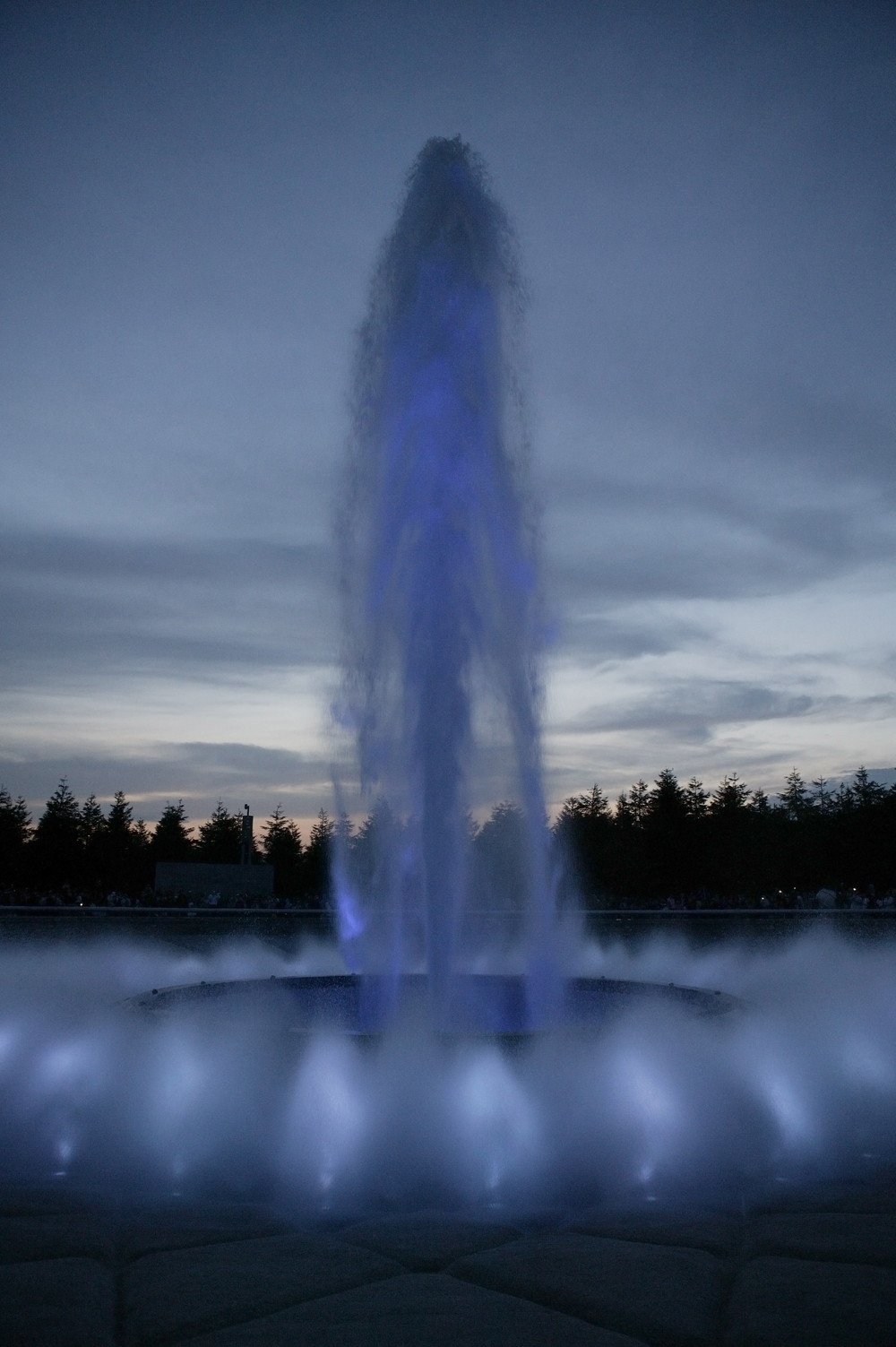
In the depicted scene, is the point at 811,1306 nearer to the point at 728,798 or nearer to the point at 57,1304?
the point at 57,1304

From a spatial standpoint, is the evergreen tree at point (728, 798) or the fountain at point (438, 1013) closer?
the fountain at point (438, 1013)

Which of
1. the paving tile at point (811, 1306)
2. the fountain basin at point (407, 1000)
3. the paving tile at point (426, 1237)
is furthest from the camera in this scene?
the fountain basin at point (407, 1000)

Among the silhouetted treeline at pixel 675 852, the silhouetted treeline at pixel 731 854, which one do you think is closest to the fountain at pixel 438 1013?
the silhouetted treeline at pixel 675 852

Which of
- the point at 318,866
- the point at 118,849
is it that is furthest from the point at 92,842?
the point at 318,866

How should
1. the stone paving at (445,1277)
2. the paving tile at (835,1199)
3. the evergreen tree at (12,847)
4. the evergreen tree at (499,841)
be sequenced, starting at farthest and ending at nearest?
the evergreen tree at (12,847) < the evergreen tree at (499,841) < the paving tile at (835,1199) < the stone paving at (445,1277)

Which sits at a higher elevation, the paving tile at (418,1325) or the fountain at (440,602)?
the fountain at (440,602)

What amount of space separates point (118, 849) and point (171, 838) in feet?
36.7

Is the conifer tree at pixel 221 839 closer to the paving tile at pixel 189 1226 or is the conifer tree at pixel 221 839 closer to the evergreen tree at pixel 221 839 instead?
the evergreen tree at pixel 221 839

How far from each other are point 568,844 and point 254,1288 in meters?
74.0

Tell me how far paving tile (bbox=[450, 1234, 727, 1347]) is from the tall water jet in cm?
803

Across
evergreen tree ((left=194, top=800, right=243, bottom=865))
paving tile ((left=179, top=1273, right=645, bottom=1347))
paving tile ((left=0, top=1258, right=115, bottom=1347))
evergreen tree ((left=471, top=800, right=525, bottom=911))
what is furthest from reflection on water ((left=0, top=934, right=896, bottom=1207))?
evergreen tree ((left=194, top=800, right=243, bottom=865))

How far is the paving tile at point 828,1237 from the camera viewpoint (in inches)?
269

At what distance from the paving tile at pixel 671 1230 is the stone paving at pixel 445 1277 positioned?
19mm

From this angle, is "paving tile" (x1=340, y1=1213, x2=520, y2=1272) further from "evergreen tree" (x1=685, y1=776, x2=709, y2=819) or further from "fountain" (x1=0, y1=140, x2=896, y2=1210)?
"evergreen tree" (x1=685, y1=776, x2=709, y2=819)
